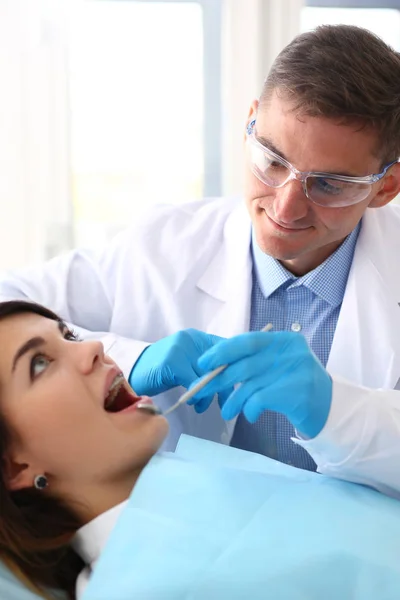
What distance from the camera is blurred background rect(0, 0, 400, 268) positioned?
2.56 meters

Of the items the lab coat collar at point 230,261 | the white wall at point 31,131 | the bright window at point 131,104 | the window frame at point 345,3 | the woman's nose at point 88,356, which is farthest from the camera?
the window frame at point 345,3

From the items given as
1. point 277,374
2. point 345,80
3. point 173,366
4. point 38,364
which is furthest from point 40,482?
point 345,80

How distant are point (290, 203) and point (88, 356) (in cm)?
55


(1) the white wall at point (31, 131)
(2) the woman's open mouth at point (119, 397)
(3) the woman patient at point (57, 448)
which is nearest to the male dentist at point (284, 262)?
(2) the woman's open mouth at point (119, 397)

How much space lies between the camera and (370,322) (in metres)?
1.75

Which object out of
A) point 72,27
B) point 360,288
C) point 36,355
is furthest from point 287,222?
point 72,27

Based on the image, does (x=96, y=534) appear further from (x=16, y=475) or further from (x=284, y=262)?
(x=284, y=262)

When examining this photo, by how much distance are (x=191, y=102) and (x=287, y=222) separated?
1.29 meters

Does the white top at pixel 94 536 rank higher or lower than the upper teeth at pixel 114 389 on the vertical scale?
lower

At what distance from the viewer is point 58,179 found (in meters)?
2.65

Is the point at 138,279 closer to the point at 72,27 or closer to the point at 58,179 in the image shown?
the point at 58,179

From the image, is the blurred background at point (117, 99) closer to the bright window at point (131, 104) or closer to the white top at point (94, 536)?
the bright window at point (131, 104)

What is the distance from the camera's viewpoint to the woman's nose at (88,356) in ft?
4.51

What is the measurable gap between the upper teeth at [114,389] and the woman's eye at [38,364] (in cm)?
13
